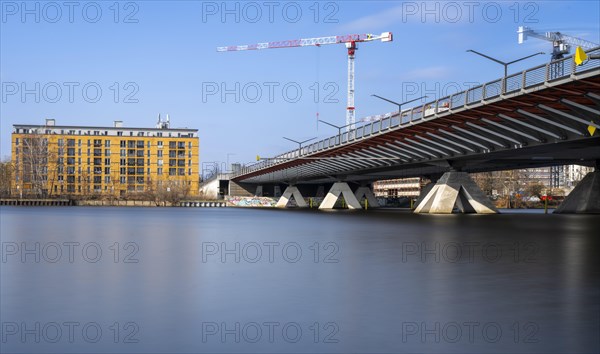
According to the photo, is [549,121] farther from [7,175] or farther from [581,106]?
[7,175]

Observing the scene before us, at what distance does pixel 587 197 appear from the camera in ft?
216

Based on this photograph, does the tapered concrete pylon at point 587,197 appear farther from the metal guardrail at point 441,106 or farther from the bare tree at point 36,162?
the bare tree at point 36,162

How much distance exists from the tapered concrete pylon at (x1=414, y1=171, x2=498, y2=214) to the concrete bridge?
0.11 meters

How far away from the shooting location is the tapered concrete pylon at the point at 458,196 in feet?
Answer: 228

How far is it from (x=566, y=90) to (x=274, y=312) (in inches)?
1206

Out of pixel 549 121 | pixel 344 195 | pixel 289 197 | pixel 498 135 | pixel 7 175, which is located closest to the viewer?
pixel 549 121

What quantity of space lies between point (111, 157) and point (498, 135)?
525ft

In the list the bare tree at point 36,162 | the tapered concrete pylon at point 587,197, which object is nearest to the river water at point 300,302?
the tapered concrete pylon at point 587,197

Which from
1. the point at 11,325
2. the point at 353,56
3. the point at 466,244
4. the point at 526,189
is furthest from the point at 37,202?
the point at 11,325

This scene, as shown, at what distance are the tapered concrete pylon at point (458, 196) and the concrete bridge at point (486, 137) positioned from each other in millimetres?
110

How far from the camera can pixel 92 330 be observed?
9.52 m

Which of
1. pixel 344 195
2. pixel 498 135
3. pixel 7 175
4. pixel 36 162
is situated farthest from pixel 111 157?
pixel 498 135

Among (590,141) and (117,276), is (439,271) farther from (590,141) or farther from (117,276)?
(590,141)

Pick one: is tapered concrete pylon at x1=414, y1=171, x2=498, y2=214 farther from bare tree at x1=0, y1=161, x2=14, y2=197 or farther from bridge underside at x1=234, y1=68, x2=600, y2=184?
bare tree at x1=0, y1=161, x2=14, y2=197
